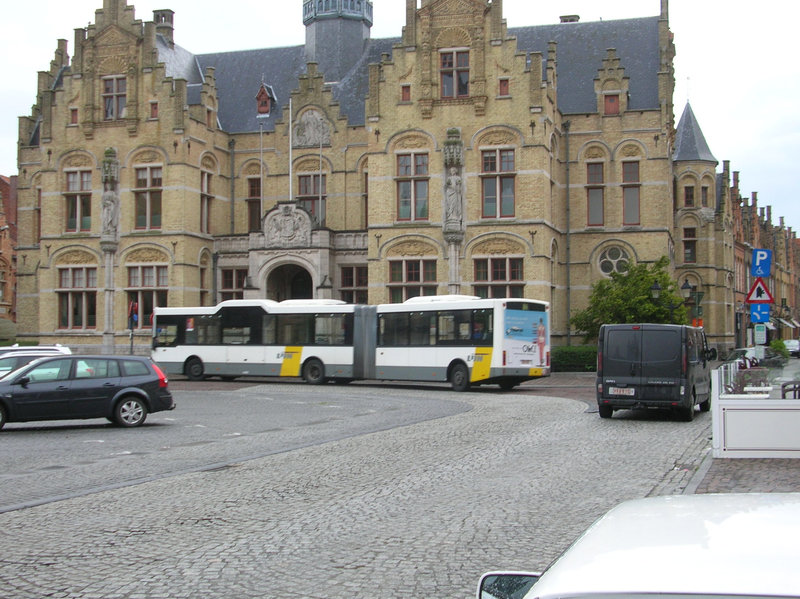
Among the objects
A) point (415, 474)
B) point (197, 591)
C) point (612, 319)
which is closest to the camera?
point (197, 591)

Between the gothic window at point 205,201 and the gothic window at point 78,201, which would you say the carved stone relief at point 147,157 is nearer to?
the gothic window at point 205,201

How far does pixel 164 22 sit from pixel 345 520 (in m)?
44.3

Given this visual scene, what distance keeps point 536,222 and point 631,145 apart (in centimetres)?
650

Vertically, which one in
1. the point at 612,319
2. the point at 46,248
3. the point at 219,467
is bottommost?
the point at 219,467

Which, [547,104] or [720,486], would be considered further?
[547,104]

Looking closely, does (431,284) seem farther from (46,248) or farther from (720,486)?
(720,486)

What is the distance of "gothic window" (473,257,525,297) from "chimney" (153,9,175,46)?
20138mm

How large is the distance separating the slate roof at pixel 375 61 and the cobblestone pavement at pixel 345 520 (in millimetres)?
30064

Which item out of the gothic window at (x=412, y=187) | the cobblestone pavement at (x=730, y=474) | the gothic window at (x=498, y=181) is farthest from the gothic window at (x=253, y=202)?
the cobblestone pavement at (x=730, y=474)

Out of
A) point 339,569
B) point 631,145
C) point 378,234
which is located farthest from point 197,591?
point 631,145

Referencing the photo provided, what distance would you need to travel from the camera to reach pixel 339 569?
687cm

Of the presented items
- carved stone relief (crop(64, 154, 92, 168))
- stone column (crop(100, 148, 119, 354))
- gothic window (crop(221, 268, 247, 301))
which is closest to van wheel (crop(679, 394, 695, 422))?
gothic window (crop(221, 268, 247, 301))

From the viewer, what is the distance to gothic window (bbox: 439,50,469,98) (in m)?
38.7

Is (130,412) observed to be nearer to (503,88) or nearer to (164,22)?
(503,88)
